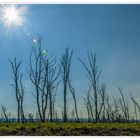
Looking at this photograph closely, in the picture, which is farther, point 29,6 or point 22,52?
point 22,52

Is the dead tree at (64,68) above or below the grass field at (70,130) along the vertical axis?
above

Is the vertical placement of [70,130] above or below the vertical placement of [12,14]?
below

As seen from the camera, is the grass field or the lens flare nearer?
the grass field

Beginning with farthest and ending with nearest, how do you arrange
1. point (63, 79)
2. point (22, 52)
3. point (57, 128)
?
point (63, 79)
point (22, 52)
point (57, 128)

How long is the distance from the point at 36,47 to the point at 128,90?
179 cm

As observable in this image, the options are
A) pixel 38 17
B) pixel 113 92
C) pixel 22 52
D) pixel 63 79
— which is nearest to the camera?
pixel 38 17

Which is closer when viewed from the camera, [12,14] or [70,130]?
[70,130]

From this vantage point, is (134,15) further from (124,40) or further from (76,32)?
(76,32)

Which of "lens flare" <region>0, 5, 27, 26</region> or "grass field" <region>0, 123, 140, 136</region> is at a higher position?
"lens flare" <region>0, 5, 27, 26</region>

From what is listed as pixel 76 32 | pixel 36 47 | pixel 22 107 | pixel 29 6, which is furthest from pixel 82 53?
pixel 22 107

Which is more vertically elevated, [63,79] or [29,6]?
[29,6]

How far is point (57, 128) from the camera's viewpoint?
17.3 feet

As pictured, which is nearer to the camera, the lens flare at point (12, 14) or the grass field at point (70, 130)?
the grass field at point (70, 130)

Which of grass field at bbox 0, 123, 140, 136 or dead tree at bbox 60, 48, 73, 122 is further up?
dead tree at bbox 60, 48, 73, 122
